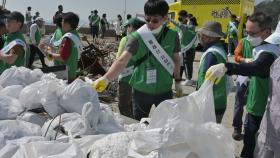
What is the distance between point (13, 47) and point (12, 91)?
5.16 ft

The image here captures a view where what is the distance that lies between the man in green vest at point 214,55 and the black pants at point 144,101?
0.39 m

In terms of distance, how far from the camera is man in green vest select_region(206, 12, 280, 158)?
3.25 meters

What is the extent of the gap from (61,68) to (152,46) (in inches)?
59.7

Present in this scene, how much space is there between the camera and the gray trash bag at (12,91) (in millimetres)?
3438

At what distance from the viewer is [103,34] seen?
27969 millimetres

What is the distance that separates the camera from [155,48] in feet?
13.4

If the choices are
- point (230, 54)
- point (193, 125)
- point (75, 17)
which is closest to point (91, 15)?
point (230, 54)

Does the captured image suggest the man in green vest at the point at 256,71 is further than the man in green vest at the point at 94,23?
No

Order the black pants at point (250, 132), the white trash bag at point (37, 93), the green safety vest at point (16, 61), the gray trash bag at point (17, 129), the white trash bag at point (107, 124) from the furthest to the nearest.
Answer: the green safety vest at point (16, 61)
the black pants at point (250, 132)
the white trash bag at point (37, 93)
the white trash bag at point (107, 124)
the gray trash bag at point (17, 129)

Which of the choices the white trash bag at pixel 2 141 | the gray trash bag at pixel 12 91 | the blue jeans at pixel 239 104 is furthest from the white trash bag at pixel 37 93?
the blue jeans at pixel 239 104

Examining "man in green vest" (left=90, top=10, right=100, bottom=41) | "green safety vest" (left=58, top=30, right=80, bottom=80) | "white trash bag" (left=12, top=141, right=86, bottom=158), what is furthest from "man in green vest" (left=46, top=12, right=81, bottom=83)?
"man in green vest" (left=90, top=10, right=100, bottom=41)

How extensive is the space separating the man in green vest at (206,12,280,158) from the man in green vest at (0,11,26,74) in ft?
8.22

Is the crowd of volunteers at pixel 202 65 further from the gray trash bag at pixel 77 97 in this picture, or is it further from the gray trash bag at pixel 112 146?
the gray trash bag at pixel 112 146

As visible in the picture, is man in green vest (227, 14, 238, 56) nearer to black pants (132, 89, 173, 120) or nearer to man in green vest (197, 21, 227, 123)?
man in green vest (197, 21, 227, 123)
